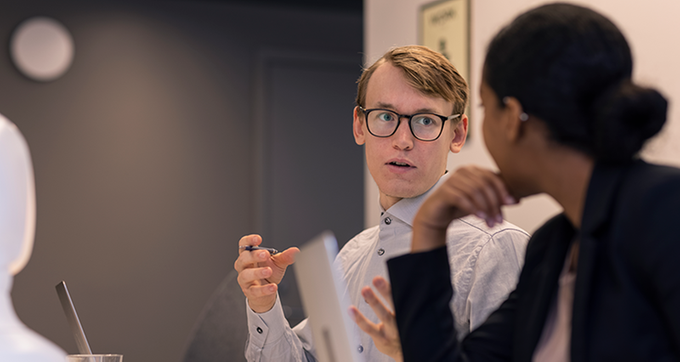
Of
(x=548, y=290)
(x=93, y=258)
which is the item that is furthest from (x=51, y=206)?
(x=548, y=290)

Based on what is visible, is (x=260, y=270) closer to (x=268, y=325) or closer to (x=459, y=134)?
(x=268, y=325)

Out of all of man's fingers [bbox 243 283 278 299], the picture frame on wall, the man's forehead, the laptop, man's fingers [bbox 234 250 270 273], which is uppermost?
the picture frame on wall

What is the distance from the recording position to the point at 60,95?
4.03 meters

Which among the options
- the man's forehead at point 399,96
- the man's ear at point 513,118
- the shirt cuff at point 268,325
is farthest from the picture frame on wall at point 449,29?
the man's ear at point 513,118

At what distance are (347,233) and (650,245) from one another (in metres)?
3.89

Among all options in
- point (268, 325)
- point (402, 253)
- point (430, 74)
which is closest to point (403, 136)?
point (430, 74)

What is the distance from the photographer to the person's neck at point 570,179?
2.58 feet

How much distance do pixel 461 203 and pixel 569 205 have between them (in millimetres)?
139

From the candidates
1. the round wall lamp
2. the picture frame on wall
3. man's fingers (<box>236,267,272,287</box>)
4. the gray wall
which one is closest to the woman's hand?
man's fingers (<box>236,267,272,287</box>)

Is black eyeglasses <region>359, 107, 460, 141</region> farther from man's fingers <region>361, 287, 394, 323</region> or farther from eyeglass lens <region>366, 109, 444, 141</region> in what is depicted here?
man's fingers <region>361, 287, 394, 323</region>

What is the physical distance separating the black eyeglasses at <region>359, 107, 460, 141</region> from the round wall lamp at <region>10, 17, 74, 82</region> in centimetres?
324

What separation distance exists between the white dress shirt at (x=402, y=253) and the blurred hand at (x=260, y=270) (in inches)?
2.4

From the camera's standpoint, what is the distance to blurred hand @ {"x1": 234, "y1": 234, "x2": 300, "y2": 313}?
124 centimetres

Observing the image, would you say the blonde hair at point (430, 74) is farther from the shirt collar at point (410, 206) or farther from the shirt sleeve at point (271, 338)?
the shirt sleeve at point (271, 338)
